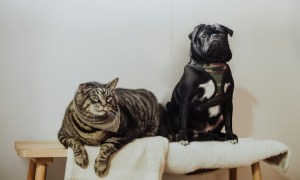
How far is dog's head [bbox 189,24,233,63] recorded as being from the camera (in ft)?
3.35

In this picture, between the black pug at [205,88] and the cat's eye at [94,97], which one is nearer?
the cat's eye at [94,97]

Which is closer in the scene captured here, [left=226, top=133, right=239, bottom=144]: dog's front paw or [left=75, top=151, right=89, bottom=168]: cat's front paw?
[left=75, top=151, right=89, bottom=168]: cat's front paw

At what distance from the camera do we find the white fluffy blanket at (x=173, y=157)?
34.9 inches

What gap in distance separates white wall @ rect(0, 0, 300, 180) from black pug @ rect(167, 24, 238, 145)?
0.69 ft

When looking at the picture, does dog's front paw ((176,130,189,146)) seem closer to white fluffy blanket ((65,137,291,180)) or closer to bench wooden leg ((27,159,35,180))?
white fluffy blanket ((65,137,291,180))

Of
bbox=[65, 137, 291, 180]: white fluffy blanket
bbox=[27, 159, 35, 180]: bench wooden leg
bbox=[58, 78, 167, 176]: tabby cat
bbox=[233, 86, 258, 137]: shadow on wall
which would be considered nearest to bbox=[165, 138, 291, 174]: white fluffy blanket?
bbox=[65, 137, 291, 180]: white fluffy blanket

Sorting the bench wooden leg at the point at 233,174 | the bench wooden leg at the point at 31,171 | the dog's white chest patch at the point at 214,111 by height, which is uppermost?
the dog's white chest patch at the point at 214,111

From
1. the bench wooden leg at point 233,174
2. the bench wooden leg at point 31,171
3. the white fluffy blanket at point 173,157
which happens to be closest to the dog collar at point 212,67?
the white fluffy blanket at point 173,157

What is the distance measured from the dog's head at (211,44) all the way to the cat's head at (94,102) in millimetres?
312

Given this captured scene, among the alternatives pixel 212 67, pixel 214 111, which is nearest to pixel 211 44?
pixel 212 67

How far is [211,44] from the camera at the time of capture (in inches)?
40.2

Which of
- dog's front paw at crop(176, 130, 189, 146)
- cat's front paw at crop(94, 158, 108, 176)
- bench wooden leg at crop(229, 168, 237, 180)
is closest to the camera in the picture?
cat's front paw at crop(94, 158, 108, 176)

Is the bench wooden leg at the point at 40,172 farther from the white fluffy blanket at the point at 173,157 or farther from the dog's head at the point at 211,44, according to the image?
the dog's head at the point at 211,44

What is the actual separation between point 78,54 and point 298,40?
32.9 inches
